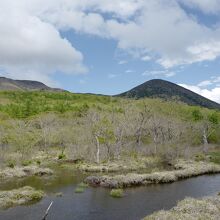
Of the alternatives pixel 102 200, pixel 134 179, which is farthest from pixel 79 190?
pixel 134 179

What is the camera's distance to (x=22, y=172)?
235ft

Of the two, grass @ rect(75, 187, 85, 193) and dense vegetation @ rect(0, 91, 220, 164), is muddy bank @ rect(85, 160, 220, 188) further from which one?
dense vegetation @ rect(0, 91, 220, 164)

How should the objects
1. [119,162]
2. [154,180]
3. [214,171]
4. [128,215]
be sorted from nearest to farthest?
[128,215]
[154,180]
[214,171]
[119,162]

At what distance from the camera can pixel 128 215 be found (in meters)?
38.7

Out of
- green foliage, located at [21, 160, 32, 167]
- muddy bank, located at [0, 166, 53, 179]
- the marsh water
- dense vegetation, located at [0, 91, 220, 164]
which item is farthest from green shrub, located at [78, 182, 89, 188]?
green foliage, located at [21, 160, 32, 167]

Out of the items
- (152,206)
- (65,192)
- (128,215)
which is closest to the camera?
(128,215)

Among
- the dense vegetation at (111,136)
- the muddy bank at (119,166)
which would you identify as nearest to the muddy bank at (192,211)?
the muddy bank at (119,166)

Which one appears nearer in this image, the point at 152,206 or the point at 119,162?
the point at 152,206

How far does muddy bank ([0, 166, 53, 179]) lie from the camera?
69294mm

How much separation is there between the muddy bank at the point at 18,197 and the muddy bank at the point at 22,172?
19977mm

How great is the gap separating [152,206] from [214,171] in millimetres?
34282

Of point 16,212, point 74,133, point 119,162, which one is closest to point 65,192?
point 16,212

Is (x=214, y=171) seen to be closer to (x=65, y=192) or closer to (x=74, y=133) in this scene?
(x=65, y=192)

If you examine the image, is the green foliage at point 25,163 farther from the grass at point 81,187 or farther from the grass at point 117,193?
the grass at point 117,193
